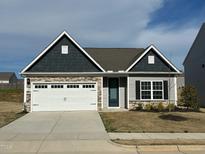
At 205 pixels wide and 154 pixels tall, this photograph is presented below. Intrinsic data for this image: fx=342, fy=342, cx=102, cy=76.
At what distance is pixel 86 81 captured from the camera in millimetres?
26078

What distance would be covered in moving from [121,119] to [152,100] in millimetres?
7274

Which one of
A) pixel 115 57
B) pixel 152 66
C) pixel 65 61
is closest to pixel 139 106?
pixel 152 66

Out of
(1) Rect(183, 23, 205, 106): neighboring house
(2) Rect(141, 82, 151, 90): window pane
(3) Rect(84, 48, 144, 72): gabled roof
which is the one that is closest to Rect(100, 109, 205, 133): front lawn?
(2) Rect(141, 82, 151, 90): window pane

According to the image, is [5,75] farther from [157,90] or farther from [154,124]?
[154,124]

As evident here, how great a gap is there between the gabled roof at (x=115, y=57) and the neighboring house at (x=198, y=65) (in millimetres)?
5838

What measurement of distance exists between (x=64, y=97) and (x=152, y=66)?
23.9 feet

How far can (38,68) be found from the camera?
85.0 feet

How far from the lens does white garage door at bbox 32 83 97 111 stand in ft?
84.3

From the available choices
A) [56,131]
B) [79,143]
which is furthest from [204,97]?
[79,143]

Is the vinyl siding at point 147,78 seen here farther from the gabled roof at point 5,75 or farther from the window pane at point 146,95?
the gabled roof at point 5,75

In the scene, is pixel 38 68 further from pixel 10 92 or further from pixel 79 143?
pixel 10 92

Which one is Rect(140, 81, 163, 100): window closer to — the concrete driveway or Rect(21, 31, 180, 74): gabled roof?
Rect(21, 31, 180, 74): gabled roof

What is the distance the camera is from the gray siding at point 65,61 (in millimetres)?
26006

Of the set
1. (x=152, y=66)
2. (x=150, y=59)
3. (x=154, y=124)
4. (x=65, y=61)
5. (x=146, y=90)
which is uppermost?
(x=150, y=59)
